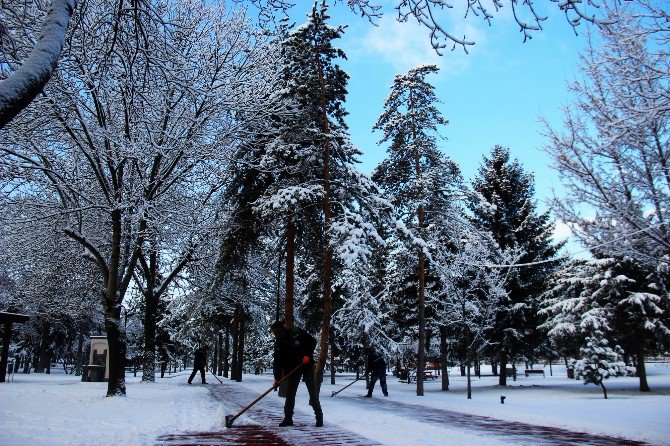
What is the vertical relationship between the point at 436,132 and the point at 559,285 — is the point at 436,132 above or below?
above

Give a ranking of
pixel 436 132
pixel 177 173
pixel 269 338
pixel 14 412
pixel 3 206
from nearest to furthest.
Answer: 1. pixel 14 412
2. pixel 3 206
3. pixel 177 173
4. pixel 436 132
5. pixel 269 338

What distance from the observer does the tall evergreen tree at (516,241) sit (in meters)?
27.8

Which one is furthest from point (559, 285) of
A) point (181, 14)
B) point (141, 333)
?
point (141, 333)

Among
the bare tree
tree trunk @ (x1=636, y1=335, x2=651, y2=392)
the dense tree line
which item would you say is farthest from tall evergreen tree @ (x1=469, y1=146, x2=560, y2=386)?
the bare tree

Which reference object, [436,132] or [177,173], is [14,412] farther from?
[436,132]

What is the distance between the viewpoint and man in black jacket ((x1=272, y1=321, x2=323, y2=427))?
8.56 meters

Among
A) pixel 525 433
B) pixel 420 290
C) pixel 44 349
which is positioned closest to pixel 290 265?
pixel 420 290

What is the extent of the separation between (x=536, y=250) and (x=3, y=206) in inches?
1080

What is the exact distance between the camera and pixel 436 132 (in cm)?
2242

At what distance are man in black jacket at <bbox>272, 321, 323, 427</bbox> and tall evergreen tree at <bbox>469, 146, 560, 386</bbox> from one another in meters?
19.1

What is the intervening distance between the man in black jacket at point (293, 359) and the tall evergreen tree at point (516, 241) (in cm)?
1909

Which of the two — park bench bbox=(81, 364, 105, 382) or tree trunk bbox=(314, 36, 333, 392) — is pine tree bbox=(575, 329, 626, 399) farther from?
park bench bbox=(81, 364, 105, 382)

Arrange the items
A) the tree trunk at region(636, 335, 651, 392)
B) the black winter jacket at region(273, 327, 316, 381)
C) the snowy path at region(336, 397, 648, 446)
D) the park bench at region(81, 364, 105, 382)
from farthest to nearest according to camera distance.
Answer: the park bench at region(81, 364, 105, 382) → the tree trunk at region(636, 335, 651, 392) → the black winter jacket at region(273, 327, 316, 381) → the snowy path at region(336, 397, 648, 446)

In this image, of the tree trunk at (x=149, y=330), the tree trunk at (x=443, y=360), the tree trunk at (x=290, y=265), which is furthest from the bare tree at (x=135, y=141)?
→ the tree trunk at (x=443, y=360)
